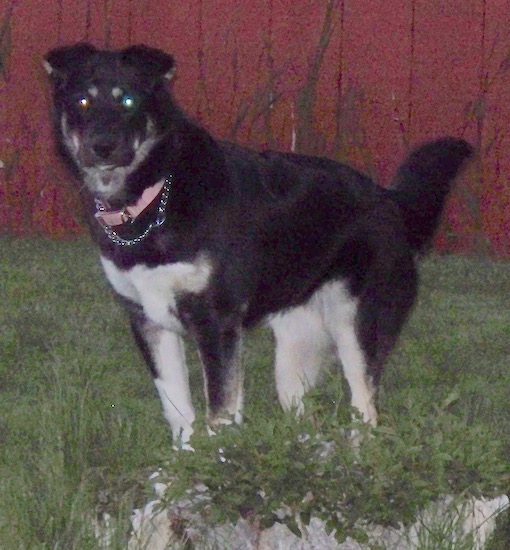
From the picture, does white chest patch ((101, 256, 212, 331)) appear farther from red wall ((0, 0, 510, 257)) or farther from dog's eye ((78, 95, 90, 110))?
red wall ((0, 0, 510, 257))

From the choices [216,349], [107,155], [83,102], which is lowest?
[216,349]

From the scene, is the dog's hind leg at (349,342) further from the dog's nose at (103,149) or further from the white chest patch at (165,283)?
the dog's nose at (103,149)

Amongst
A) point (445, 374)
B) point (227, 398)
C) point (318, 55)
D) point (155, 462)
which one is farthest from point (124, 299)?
point (318, 55)

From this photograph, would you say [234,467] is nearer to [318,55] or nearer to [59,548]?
[59,548]

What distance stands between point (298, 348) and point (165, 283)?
754 millimetres

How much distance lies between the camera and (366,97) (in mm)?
7711

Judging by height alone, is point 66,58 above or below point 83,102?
above

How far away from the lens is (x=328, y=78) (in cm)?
775

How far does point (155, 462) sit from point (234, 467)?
0.56 m

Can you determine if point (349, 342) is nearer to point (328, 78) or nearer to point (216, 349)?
point (216, 349)

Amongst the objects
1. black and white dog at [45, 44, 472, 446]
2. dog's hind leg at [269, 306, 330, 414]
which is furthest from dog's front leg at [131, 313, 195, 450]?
dog's hind leg at [269, 306, 330, 414]

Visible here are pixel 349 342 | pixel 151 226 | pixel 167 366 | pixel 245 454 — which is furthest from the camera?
pixel 349 342

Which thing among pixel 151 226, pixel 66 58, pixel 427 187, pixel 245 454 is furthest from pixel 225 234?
pixel 245 454

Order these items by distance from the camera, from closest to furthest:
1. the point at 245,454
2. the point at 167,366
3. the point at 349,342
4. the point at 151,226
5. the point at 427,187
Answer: the point at 245,454
the point at 151,226
the point at 167,366
the point at 349,342
the point at 427,187
